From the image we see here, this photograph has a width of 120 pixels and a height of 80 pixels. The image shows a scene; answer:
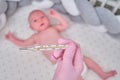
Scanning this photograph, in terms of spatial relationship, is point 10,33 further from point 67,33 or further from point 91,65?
point 91,65

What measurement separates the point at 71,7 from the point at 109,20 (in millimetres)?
185

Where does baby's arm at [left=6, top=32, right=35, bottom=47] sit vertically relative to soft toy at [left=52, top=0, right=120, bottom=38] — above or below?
below

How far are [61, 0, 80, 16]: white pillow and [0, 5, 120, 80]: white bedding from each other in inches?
3.9

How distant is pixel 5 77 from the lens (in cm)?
128

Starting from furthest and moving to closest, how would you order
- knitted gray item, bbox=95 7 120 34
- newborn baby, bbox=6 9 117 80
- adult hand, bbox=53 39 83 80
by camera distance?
1. newborn baby, bbox=6 9 117 80
2. knitted gray item, bbox=95 7 120 34
3. adult hand, bbox=53 39 83 80

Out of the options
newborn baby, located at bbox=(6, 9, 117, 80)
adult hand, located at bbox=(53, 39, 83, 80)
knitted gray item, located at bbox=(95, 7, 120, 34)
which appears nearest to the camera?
adult hand, located at bbox=(53, 39, 83, 80)

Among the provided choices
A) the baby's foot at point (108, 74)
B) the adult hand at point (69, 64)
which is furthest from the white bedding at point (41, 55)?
the adult hand at point (69, 64)

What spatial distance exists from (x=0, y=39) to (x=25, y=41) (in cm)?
13

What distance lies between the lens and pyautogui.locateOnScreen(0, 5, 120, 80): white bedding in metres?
1.28

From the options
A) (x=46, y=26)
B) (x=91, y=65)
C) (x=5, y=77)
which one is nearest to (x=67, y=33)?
(x=46, y=26)

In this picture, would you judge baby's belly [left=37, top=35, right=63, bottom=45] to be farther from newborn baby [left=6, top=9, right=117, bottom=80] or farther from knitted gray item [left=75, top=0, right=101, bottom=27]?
knitted gray item [left=75, top=0, right=101, bottom=27]

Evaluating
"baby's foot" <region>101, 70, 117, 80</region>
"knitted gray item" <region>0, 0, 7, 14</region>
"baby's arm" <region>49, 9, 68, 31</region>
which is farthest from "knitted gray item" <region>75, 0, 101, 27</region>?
"knitted gray item" <region>0, 0, 7, 14</region>

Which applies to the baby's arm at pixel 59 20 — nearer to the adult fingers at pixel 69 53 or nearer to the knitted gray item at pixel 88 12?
the knitted gray item at pixel 88 12

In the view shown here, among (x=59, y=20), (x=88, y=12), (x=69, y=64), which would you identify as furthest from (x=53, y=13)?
(x=69, y=64)
